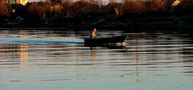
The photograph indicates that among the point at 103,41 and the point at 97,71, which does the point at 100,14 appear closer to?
the point at 103,41

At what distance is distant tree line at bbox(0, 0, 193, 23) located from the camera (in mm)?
150887

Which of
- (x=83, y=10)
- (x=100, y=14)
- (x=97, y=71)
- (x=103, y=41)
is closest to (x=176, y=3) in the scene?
(x=100, y=14)

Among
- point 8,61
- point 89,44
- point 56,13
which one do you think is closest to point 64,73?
point 8,61

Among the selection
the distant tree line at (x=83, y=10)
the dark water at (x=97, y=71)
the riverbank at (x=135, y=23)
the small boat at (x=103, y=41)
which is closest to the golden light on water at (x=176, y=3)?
the distant tree line at (x=83, y=10)

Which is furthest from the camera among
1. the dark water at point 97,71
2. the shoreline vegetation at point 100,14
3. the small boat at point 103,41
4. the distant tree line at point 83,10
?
the distant tree line at point 83,10

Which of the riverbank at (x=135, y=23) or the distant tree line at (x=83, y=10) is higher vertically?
the distant tree line at (x=83, y=10)

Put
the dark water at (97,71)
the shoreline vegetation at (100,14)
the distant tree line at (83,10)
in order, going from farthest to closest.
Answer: the distant tree line at (83,10) < the shoreline vegetation at (100,14) < the dark water at (97,71)

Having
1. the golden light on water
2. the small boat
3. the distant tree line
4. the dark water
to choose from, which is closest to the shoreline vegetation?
the distant tree line

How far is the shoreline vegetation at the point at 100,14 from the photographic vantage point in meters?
135

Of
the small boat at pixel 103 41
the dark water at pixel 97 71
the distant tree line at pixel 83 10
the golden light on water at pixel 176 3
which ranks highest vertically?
the golden light on water at pixel 176 3

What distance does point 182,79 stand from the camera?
31812 mm

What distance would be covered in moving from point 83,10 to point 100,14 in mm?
8574

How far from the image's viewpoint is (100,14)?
15975cm

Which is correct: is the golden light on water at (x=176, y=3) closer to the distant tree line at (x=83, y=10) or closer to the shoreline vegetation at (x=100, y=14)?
the shoreline vegetation at (x=100, y=14)
